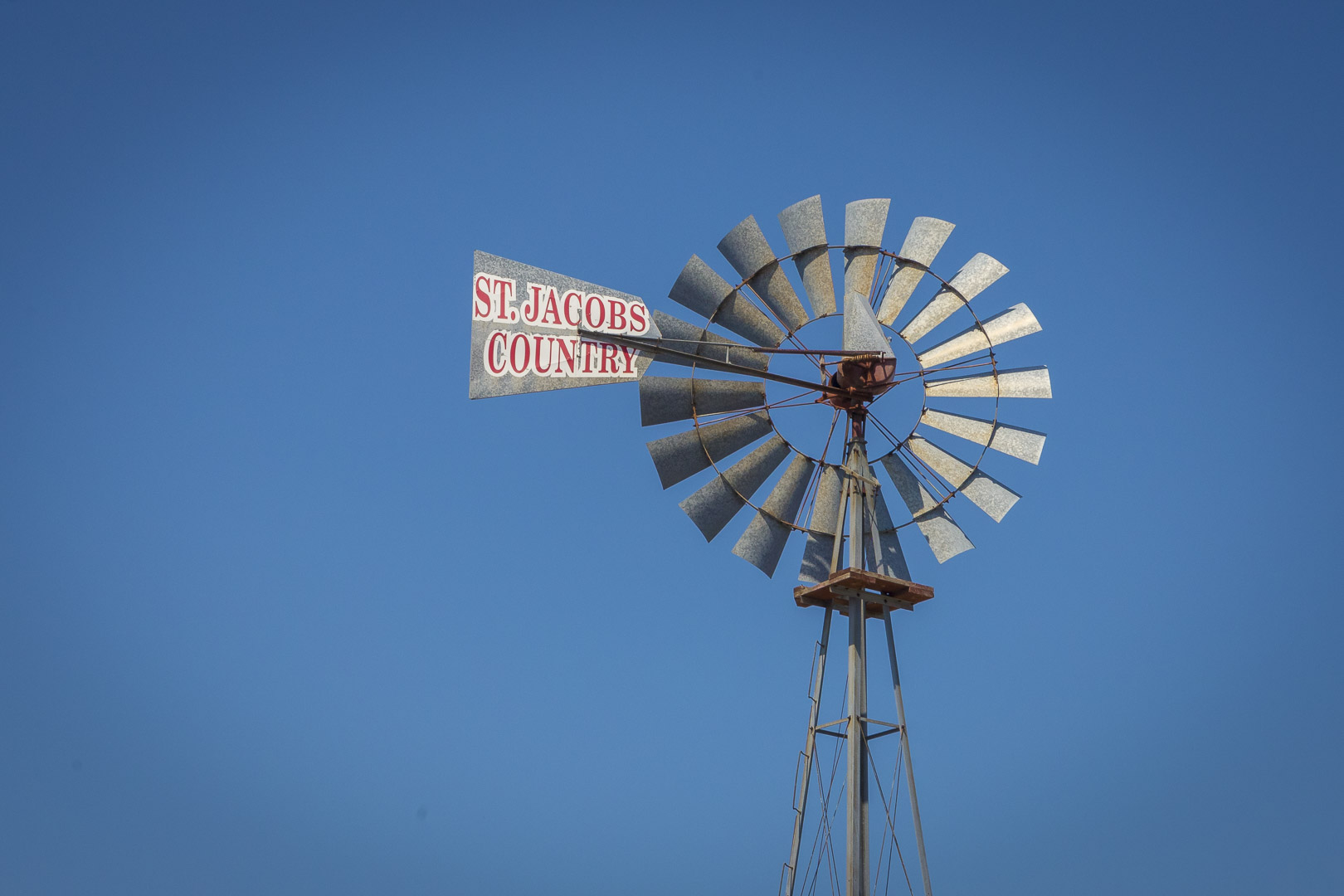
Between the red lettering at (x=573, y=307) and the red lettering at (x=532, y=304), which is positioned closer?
the red lettering at (x=532, y=304)

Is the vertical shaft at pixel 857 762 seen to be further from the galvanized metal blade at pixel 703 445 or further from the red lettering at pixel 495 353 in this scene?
the red lettering at pixel 495 353

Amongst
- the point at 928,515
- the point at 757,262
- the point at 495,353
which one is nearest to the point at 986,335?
the point at 928,515

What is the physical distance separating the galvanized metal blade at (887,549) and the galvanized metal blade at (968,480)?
53 centimetres

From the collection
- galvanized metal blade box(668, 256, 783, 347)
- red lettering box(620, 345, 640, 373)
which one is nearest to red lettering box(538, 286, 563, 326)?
red lettering box(620, 345, 640, 373)

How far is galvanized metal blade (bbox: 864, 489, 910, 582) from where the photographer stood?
11008 mm

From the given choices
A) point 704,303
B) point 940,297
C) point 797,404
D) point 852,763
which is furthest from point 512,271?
point 852,763

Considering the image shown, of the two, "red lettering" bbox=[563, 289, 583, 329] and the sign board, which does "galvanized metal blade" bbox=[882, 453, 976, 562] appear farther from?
"red lettering" bbox=[563, 289, 583, 329]

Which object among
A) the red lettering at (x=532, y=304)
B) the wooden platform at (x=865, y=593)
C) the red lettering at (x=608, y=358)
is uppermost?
the red lettering at (x=532, y=304)

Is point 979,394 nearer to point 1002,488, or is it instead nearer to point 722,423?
point 1002,488

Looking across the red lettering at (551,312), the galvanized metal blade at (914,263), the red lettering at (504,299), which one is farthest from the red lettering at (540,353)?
the galvanized metal blade at (914,263)

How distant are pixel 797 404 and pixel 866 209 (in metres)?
1.81

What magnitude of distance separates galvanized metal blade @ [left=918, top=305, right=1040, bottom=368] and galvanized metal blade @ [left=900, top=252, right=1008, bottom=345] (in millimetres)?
194

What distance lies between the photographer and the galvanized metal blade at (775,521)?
10953 millimetres

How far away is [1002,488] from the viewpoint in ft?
36.1
